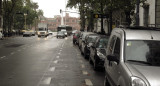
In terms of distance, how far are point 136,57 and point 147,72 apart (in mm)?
878

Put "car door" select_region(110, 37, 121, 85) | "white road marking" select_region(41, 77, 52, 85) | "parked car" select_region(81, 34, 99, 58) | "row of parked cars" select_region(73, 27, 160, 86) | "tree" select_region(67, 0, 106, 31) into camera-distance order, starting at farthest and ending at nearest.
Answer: "tree" select_region(67, 0, 106, 31)
"parked car" select_region(81, 34, 99, 58)
"white road marking" select_region(41, 77, 52, 85)
"car door" select_region(110, 37, 121, 85)
"row of parked cars" select_region(73, 27, 160, 86)

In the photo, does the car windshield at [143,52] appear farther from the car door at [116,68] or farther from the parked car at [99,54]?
the parked car at [99,54]

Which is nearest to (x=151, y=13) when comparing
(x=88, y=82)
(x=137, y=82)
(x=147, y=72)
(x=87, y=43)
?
(x=87, y=43)

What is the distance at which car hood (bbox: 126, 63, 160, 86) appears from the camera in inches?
187

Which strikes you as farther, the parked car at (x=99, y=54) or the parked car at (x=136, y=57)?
the parked car at (x=99, y=54)

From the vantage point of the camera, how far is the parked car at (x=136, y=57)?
4.96m

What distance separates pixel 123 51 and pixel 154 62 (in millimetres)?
641

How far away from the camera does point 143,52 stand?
595 centimetres

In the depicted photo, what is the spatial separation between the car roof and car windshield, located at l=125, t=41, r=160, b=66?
3.4 inches

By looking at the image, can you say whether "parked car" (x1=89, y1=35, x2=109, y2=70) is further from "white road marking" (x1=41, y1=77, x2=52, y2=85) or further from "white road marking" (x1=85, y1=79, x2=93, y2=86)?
"white road marking" (x1=41, y1=77, x2=52, y2=85)

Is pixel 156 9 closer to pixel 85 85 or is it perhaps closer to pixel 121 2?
pixel 121 2

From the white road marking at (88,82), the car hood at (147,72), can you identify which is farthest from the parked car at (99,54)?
the car hood at (147,72)

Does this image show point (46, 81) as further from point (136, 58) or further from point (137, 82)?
point (137, 82)

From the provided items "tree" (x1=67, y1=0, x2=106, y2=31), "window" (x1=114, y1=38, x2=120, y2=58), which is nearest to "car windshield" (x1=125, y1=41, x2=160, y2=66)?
"window" (x1=114, y1=38, x2=120, y2=58)
